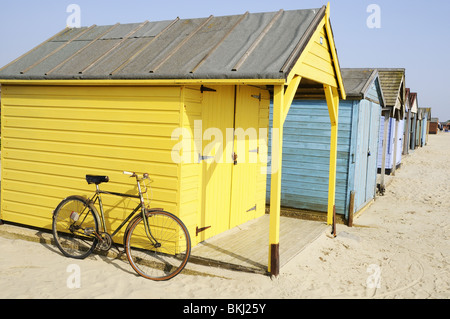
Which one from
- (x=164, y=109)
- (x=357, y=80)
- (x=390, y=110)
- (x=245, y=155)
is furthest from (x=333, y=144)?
(x=390, y=110)

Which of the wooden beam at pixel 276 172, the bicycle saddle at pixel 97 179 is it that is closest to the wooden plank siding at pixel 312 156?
the wooden beam at pixel 276 172

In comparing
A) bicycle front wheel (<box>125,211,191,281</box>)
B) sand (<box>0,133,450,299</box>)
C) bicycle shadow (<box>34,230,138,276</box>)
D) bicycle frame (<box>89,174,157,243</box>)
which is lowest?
sand (<box>0,133,450,299</box>)

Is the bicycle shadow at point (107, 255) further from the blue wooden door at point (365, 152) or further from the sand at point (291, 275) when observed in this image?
the blue wooden door at point (365, 152)

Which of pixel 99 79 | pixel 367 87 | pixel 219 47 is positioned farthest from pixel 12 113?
pixel 367 87

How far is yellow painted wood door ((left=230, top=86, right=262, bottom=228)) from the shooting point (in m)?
7.11

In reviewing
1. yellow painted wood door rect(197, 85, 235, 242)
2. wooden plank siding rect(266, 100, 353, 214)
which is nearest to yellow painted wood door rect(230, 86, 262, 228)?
yellow painted wood door rect(197, 85, 235, 242)

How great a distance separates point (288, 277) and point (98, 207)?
9.63 feet

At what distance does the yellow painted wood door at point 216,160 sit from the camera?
6.21m

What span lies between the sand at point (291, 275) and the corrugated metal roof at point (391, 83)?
689cm

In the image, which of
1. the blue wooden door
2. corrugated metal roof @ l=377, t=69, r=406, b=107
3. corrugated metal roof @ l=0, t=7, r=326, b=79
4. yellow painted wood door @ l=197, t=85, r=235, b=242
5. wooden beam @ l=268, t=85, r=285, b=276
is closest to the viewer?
wooden beam @ l=268, t=85, r=285, b=276

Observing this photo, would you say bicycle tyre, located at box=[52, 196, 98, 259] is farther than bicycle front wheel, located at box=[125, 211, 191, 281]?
Yes

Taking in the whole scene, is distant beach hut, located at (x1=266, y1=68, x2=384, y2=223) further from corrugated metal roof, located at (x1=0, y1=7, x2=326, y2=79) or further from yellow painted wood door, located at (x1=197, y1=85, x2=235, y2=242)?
corrugated metal roof, located at (x1=0, y1=7, x2=326, y2=79)

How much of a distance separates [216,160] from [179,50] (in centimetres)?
172

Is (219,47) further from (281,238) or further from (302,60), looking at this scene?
(281,238)
